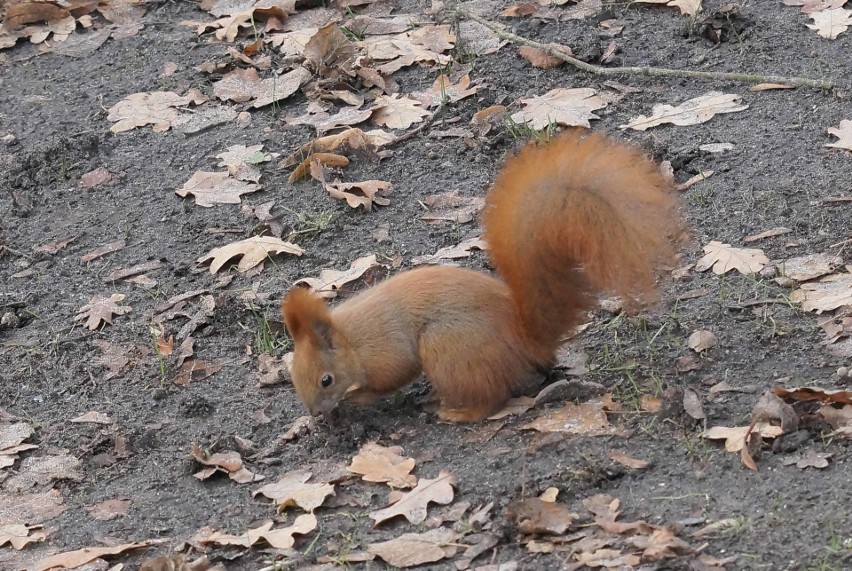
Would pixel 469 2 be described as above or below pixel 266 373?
above

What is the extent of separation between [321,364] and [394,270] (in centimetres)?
83

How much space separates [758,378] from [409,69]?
8.60 feet

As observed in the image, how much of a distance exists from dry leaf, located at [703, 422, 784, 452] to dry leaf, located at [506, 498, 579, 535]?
1.38 ft

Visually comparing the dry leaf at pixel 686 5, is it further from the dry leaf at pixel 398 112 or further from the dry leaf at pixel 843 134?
the dry leaf at pixel 398 112

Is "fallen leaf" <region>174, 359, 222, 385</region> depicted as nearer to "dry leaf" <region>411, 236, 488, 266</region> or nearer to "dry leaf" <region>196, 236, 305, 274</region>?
"dry leaf" <region>196, 236, 305, 274</region>

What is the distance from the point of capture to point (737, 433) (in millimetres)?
2816

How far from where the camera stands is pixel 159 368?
3764 millimetres

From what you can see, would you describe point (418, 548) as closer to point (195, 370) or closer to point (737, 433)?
point (737, 433)

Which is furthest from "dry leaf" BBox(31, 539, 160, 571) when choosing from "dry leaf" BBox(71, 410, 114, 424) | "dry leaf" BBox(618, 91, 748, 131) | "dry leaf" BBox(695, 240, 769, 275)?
"dry leaf" BBox(618, 91, 748, 131)

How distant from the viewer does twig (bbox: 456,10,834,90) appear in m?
4.31

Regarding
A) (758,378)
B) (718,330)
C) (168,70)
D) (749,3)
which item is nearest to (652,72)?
(749,3)

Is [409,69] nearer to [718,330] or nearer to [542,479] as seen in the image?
[718,330]

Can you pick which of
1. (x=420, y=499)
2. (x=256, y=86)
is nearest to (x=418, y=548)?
(x=420, y=499)

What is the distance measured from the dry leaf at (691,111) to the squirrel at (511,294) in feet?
4.58
